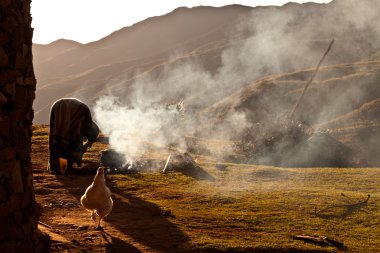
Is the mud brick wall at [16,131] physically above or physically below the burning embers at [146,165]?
above

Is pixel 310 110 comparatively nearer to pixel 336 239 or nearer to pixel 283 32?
pixel 336 239

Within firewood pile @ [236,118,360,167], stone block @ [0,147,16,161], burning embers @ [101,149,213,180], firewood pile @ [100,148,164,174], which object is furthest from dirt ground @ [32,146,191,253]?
firewood pile @ [236,118,360,167]

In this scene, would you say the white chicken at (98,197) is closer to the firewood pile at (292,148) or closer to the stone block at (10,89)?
the stone block at (10,89)

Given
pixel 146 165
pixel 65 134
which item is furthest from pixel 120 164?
pixel 65 134

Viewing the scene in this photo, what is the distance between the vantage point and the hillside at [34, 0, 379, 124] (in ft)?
315

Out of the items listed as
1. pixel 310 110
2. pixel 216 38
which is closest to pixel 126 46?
pixel 216 38

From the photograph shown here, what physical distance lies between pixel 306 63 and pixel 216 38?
71.3 meters

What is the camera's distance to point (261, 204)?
1434cm

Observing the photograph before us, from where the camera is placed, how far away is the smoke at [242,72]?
4621cm

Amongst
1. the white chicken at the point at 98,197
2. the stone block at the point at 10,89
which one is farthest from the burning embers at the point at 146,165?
the stone block at the point at 10,89

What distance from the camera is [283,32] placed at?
12812cm

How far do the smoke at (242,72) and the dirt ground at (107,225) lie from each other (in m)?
17.9

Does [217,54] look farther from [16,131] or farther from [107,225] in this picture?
[16,131]

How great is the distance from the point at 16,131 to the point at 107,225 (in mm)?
4500
